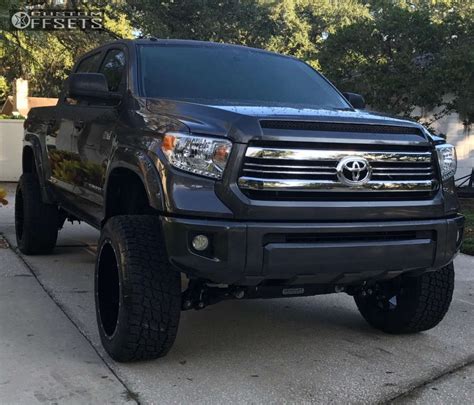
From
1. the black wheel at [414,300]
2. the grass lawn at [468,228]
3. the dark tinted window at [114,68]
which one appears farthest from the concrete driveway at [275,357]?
the grass lawn at [468,228]

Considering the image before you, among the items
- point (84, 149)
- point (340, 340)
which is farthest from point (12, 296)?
point (340, 340)

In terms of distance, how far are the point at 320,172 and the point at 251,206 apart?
439 mm

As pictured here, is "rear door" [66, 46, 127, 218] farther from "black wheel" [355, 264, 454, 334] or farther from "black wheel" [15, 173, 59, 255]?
"black wheel" [355, 264, 454, 334]

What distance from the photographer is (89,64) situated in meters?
5.77

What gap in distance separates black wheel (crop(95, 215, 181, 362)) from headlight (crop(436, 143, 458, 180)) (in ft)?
5.60

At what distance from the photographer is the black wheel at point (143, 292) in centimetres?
343

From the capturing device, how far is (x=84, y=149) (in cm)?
474

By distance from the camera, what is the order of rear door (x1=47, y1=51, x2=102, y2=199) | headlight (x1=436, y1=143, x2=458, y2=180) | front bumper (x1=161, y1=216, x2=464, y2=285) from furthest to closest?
1. rear door (x1=47, y1=51, x2=102, y2=199)
2. headlight (x1=436, y1=143, x2=458, y2=180)
3. front bumper (x1=161, y1=216, x2=464, y2=285)

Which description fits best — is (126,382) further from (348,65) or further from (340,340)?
(348,65)

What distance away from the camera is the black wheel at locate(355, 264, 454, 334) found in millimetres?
4223

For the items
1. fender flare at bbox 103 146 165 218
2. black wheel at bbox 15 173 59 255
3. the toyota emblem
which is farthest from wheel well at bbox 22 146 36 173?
the toyota emblem

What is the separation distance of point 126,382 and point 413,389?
163 centimetres
